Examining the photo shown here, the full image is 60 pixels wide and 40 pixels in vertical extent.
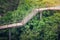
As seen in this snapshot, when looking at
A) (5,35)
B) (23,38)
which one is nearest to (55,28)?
(23,38)

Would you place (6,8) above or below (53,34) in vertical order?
above

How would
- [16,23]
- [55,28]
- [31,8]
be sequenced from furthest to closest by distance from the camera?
[31,8], [16,23], [55,28]

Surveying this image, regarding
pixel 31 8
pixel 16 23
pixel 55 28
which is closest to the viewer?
→ pixel 55 28

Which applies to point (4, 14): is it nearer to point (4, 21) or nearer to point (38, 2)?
point (4, 21)

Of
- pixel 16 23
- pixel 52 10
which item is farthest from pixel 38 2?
pixel 16 23

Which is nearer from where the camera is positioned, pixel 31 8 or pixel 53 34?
pixel 53 34

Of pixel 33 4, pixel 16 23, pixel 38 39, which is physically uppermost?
pixel 33 4
